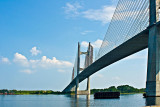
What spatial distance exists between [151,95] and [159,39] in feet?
20.5

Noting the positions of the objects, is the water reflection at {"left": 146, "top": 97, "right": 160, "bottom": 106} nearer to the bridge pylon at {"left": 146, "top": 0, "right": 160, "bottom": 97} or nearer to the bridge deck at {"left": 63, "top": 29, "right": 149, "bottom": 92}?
the bridge pylon at {"left": 146, "top": 0, "right": 160, "bottom": 97}

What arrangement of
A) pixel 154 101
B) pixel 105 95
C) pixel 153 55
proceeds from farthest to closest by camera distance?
pixel 105 95 → pixel 153 55 → pixel 154 101

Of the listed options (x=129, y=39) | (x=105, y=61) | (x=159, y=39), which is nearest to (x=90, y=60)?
(x=105, y=61)

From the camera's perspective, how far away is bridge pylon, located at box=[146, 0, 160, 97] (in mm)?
27219

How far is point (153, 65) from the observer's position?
1093 inches

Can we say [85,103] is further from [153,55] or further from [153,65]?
[153,55]

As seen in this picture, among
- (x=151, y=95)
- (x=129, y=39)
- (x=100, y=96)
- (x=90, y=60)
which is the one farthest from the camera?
(x=90, y=60)

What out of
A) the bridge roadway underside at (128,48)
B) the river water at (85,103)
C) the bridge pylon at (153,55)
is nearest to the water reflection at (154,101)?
the river water at (85,103)

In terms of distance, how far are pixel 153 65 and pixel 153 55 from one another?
112cm

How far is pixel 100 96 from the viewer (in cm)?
6397

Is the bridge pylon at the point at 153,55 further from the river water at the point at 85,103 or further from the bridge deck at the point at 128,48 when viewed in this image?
the bridge deck at the point at 128,48

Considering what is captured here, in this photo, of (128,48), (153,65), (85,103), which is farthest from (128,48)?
(85,103)

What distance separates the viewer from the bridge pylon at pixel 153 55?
27.2 m

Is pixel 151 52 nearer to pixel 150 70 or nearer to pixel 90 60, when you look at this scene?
pixel 150 70
